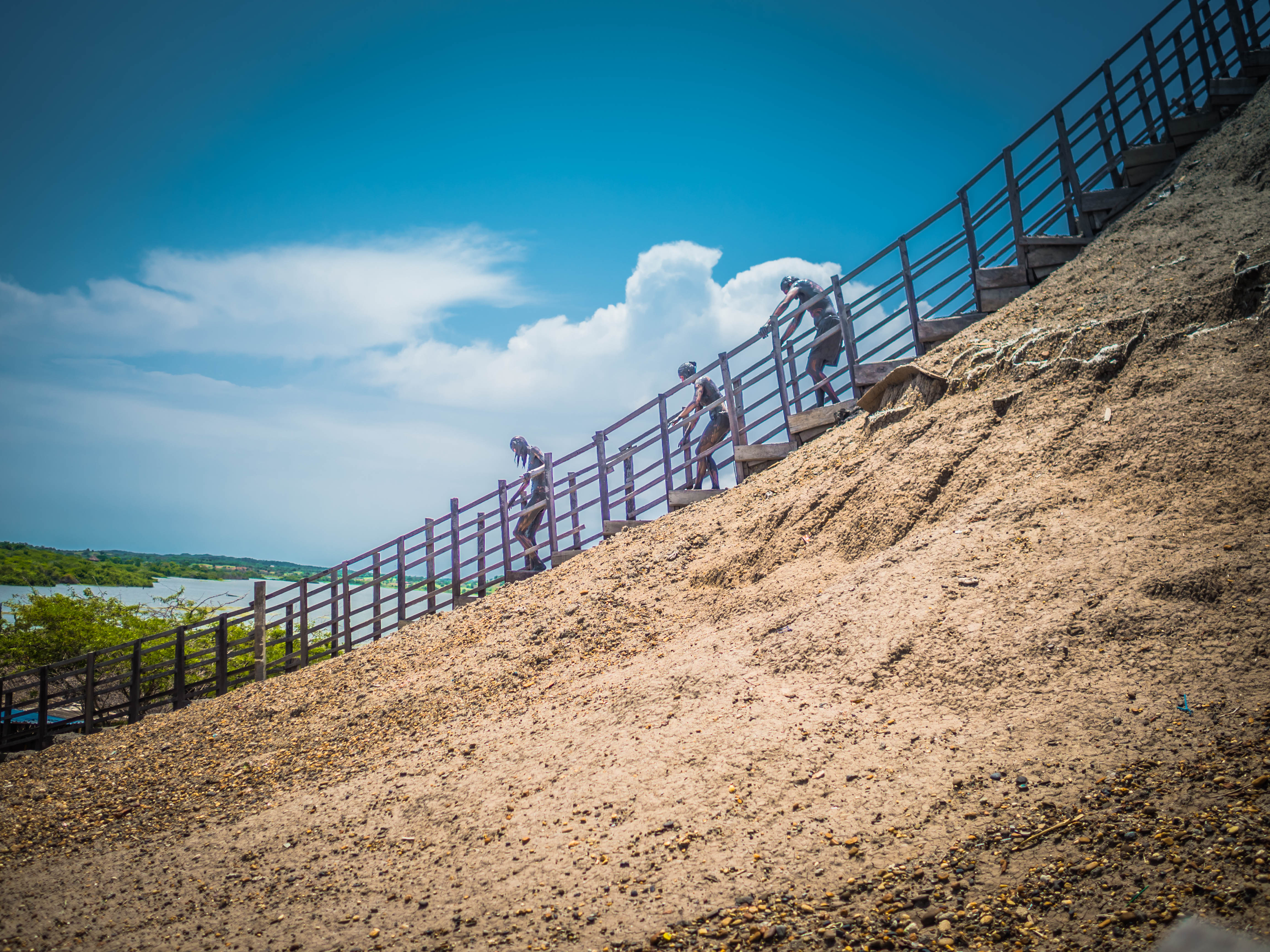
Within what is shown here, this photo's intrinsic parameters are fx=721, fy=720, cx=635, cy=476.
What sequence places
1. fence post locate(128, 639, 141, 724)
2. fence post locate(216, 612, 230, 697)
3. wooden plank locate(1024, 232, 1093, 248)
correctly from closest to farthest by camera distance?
wooden plank locate(1024, 232, 1093, 248) → fence post locate(128, 639, 141, 724) → fence post locate(216, 612, 230, 697)

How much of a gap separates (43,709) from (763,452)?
12.3 metres

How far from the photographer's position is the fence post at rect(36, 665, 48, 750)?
11.6 metres

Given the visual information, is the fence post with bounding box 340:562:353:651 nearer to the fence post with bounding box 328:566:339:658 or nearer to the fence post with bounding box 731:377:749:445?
the fence post with bounding box 328:566:339:658

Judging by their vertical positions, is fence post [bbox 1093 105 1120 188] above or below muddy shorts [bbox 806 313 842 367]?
above

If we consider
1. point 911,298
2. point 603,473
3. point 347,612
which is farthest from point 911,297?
point 347,612

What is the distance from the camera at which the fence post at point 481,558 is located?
12.2m

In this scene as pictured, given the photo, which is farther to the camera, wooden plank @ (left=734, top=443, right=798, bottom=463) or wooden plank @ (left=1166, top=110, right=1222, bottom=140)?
wooden plank @ (left=734, top=443, right=798, bottom=463)

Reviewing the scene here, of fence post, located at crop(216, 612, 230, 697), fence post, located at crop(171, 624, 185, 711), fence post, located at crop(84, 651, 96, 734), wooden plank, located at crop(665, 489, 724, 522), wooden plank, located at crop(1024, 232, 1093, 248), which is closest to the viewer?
wooden plank, located at crop(1024, 232, 1093, 248)

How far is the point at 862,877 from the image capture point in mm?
3502

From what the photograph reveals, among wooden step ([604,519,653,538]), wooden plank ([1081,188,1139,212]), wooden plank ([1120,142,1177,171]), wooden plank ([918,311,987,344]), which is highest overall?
wooden plank ([1120,142,1177,171])

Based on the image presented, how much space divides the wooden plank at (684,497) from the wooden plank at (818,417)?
1474 mm

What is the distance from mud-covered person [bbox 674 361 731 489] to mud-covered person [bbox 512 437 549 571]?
2.75 metres

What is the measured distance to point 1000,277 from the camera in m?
9.49

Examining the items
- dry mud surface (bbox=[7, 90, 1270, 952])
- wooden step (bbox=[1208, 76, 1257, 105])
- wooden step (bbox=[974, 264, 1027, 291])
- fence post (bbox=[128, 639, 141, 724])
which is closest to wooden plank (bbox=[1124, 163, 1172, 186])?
dry mud surface (bbox=[7, 90, 1270, 952])
